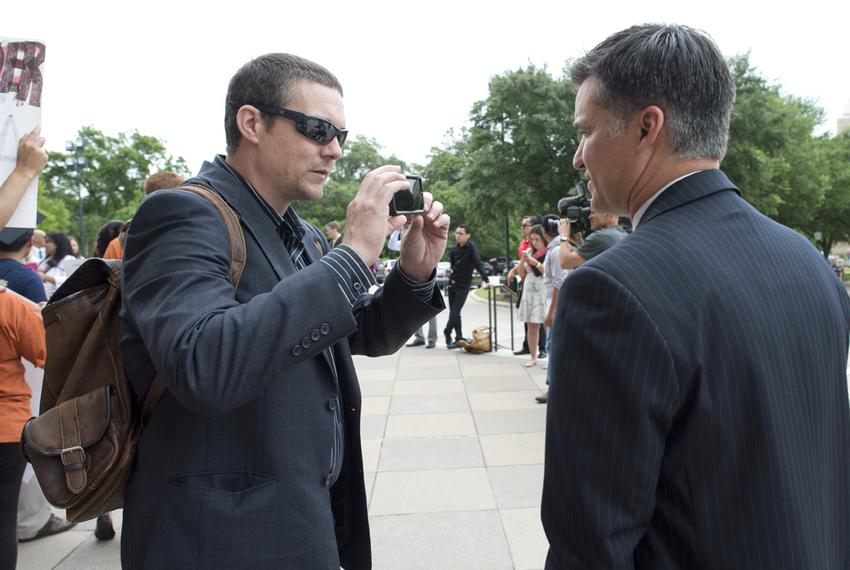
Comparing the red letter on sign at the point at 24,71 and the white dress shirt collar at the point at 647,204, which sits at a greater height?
the red letter on sign at the point at 24,71

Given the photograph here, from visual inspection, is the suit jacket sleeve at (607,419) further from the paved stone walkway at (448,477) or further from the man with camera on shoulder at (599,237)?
the man with camera on shoulder at (599,237)

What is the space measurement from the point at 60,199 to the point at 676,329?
185 ft

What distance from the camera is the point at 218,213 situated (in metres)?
1.52

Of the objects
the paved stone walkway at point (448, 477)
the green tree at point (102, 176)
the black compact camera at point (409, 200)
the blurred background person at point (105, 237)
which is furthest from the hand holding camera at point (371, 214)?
the green tree at point (102, 176)

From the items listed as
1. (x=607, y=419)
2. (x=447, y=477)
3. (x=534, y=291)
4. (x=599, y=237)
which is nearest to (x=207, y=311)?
(x=607, y=419)

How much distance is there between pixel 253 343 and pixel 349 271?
267mm

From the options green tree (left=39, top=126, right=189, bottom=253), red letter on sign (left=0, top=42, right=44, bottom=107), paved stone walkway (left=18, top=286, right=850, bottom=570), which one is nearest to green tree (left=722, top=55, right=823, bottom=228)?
paved stone walkway (left=18, top=286, right=850, bottom=570)

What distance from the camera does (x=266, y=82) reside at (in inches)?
66.5

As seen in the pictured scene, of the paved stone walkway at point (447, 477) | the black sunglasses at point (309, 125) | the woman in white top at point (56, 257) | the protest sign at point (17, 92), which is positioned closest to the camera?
the black sunglasses at point (309, 125)

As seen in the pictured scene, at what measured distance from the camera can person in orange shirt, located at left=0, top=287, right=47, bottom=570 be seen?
274 cm

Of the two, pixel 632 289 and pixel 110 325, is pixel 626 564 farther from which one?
pixel 110 325

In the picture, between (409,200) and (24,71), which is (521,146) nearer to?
(24,71)

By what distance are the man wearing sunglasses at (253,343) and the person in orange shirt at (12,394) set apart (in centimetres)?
155

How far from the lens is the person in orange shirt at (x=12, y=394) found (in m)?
2.74
